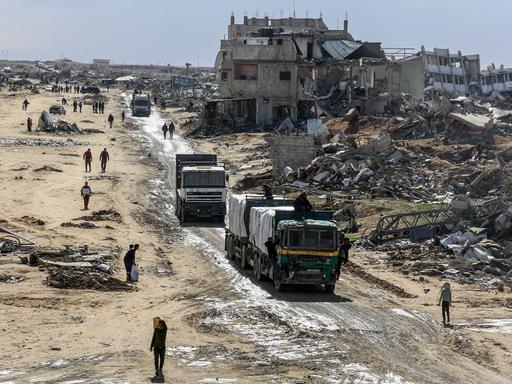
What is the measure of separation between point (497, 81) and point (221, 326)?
11961cm

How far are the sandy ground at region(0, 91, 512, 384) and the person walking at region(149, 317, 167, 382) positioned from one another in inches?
11.6

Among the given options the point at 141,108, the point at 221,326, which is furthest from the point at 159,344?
the point at 141,108

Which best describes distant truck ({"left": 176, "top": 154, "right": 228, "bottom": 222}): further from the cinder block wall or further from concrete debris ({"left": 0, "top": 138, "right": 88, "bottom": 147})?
concrete debris ({"left": 0, "top": 138, "right": 88, "bottom": 147})

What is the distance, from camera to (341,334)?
26234 millimetres

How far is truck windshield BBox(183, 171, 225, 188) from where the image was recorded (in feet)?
156

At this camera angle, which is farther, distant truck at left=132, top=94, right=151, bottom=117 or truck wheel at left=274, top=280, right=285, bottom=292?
distant truck at left=132, top=94, right=151, bottom=117

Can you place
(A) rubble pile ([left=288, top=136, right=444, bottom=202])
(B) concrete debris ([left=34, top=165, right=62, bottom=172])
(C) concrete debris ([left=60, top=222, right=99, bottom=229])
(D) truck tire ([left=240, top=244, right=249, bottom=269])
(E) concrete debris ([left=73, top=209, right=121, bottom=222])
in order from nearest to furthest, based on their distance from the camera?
(D) truck tire ([left=240, top=244, right=249, bottom=269]) < (C) concrete debris ([left=60, top=222, right=99, bottom=229]) < (E) concrete debris ([left=73, top=209, right=121, bottom=222]) < (A) rubble pile ([left=288, top=136, right=444, bottom=202]) < (B) concrete debris ([left=34, top=165, right=62, bottom=172])

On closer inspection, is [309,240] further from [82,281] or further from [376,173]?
[376,173]

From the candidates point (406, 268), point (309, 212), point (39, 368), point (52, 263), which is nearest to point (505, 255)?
point (406, 268)

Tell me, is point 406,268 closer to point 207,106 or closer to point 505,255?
point 505,255

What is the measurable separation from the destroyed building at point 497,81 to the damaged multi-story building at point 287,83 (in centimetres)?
4229

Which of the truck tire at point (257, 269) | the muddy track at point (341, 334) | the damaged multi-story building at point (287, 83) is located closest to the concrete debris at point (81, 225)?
A: the muddy track at point (341, 334)

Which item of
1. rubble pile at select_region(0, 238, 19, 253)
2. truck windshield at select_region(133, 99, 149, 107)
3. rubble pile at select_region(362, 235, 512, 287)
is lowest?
rubble pile at select_region(362, 235, 512, 287)

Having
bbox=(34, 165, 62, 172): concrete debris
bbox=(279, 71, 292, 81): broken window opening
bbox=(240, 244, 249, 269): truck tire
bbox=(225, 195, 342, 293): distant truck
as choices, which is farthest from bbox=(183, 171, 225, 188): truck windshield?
bbox=(279, 71, 292, 81): broken window opening
